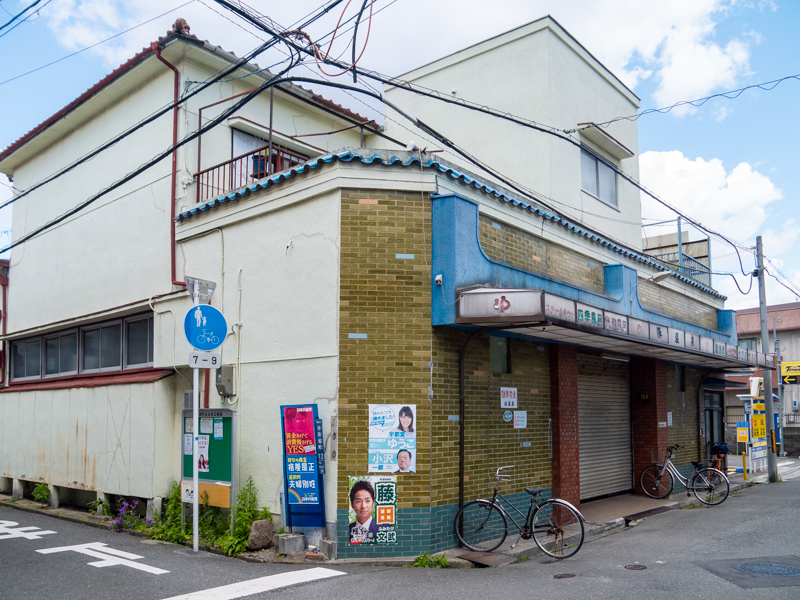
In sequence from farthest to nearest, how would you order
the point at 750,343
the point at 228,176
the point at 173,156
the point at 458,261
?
the point at 750,343 < the point at 228,176 < the point at 173,156 < the point at 458,261

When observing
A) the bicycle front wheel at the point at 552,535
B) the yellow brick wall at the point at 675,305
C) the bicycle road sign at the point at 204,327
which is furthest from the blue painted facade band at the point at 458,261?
the yellow brick wall at the point at 675,305

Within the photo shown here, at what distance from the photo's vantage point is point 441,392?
9.23 meters

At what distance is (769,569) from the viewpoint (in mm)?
8148

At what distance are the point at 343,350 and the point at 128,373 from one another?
6024 mm

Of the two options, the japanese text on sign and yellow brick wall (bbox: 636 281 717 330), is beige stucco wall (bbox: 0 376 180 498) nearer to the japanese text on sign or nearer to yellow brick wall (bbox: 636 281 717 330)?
the japanese text on sign

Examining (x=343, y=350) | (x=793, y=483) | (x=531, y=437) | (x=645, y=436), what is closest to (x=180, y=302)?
(x=343, y=350)

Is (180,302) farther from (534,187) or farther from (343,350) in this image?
(534,187)

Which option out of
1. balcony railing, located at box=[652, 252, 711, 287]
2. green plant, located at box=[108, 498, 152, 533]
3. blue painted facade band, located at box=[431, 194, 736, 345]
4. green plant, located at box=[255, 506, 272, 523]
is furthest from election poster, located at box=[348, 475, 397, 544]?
balcony railing, located at box=[652, 252, 711, 287]

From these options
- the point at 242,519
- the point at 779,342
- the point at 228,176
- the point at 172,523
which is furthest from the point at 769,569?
the point at 779,342

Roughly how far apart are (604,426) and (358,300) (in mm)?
7780

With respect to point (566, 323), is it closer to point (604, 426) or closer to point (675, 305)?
point (604, 426)

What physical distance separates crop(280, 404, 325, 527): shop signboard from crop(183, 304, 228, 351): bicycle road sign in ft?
5.04

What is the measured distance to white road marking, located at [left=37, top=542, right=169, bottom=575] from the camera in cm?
855

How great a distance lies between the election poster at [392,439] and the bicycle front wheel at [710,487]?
8.50 metres
